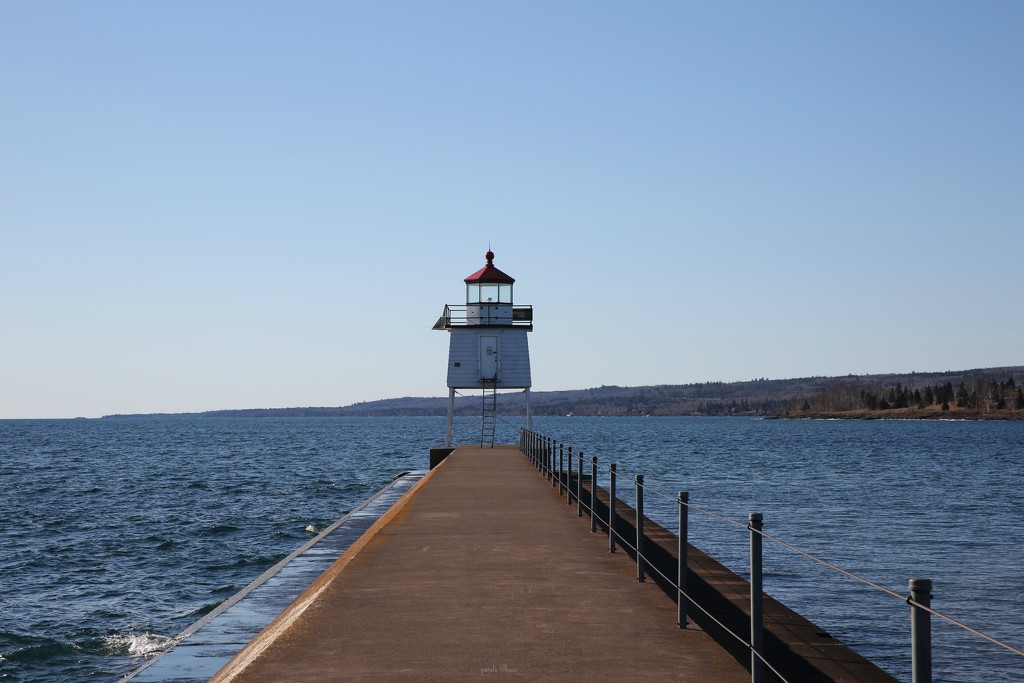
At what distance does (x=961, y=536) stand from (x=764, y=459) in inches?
1719

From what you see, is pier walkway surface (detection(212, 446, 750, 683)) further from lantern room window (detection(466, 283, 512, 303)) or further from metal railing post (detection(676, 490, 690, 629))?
lantern room window (detection(466, 283, 512, 303))

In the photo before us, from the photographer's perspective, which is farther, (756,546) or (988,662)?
(988,662)

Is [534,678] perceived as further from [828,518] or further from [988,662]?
[828,518]

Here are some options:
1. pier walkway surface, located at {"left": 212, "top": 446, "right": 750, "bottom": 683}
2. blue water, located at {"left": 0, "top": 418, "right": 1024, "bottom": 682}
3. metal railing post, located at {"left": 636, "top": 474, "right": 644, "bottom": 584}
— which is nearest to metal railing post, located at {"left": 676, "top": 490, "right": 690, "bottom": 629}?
pier walkway surface, located at {"left": 212, "top": 446, "right": 750, "bottom": 683}

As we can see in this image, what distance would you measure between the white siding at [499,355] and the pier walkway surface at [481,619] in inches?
929

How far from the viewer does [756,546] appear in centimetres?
649

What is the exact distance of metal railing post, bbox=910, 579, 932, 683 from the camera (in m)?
4.55

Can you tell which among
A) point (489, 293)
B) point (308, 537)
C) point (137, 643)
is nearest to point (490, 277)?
point (489, 293)

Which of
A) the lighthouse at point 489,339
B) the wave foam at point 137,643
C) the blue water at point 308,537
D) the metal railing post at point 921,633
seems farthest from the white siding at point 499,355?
the metal railing post at point 921,633

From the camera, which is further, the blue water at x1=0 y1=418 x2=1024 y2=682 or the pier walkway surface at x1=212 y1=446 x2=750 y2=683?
the blue water at x1=0 y1=418 x2=1024 y2=682

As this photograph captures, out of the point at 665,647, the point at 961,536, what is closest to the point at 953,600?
the point at 961,536

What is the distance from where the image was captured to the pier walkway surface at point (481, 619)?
7316 millimetres

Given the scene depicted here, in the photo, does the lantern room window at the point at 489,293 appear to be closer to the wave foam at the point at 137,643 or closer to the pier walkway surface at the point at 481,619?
the pier walkway surface at the point at 481,619

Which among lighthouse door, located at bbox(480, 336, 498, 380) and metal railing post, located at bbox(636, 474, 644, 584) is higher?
lighthouse door, located at bbox(480, 336, 498, 380)
